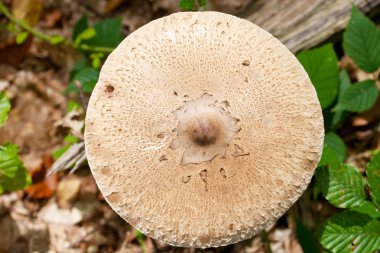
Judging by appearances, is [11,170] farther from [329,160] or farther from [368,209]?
[368,209]

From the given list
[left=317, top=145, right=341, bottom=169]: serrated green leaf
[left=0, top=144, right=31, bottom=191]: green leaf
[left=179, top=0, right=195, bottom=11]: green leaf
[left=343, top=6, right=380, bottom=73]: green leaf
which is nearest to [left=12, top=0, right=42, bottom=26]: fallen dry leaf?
[left=0, top=144, right=31, bottom=191]: green leaf

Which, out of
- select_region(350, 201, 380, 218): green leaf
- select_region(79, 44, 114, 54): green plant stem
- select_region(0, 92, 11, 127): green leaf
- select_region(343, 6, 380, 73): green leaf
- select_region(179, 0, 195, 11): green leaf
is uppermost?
select_region(179, 0, 195, 11): green leaf

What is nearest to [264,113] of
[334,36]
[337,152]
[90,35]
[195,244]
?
[195,244]

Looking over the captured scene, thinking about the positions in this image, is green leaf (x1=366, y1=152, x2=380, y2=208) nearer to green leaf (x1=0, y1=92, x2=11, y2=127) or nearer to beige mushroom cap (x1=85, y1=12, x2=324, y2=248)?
beige mushroom cap (x1=85, y1=12, x2=324, y2=248)

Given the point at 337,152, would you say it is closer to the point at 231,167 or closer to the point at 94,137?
the point at 231,167

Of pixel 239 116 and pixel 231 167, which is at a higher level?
pixel 239 116

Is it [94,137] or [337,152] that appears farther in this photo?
[337,152]

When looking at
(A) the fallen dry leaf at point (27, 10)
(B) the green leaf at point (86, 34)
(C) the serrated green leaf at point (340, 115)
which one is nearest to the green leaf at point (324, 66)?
(C) the serrated green leaf at point (340, 115)
